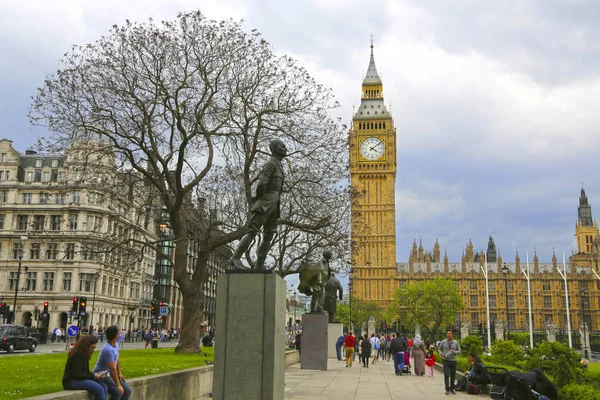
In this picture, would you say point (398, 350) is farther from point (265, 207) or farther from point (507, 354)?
point (265, 207)

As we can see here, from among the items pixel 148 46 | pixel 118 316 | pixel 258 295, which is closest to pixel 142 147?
pixel 148 46

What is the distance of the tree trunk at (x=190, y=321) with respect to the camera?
20.5m

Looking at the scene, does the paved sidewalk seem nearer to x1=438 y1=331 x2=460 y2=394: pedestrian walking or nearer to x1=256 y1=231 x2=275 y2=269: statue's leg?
x1=438 y1=331 x2=460 y2=394: pedestrian walking

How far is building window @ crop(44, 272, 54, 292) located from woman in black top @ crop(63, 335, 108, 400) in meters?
58.3

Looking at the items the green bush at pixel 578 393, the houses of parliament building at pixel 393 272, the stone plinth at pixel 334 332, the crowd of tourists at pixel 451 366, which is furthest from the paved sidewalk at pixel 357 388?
the houses of parliament building at pixel 393 272

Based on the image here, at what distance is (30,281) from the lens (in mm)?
60219

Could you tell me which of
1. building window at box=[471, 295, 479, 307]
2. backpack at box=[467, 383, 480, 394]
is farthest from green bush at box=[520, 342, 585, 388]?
building window at box=[471, 295, 479, 307]

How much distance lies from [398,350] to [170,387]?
13.3 meters

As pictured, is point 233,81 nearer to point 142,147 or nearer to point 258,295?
point 142,147

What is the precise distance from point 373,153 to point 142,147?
96.5m

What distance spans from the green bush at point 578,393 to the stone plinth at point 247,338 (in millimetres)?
6078

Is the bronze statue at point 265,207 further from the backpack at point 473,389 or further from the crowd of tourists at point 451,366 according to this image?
the backpack at point 473,389

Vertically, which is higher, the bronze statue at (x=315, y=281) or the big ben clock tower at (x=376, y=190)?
the big ben clock tower at (x=376, y=190)

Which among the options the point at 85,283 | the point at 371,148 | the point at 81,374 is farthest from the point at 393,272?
the point at 81,374
